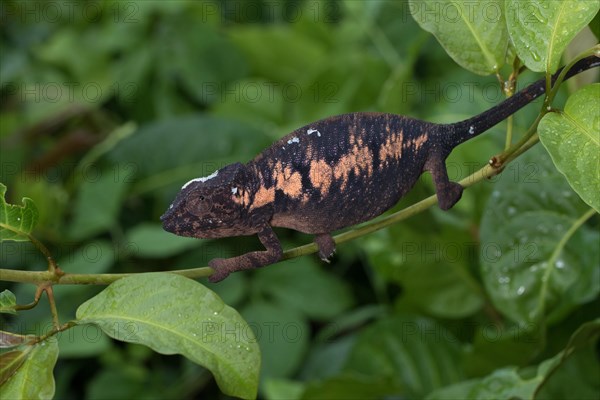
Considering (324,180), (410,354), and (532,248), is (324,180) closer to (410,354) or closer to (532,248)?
(532,248)

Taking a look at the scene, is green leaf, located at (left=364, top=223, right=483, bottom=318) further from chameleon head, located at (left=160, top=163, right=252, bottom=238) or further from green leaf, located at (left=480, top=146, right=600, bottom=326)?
chameleon head, located at (left=160, top=163, right=252, bottom=238)

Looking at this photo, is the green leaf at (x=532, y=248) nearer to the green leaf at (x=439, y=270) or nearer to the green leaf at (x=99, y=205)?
the green leaf at (x=439, y=270)

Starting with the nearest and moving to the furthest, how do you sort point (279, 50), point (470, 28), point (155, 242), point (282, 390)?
1. point (470, 28)
2. point (282, 390)
3. point (155, 242)
4. point (279, 50)

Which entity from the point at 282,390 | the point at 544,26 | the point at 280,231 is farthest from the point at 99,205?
the point at 544,26

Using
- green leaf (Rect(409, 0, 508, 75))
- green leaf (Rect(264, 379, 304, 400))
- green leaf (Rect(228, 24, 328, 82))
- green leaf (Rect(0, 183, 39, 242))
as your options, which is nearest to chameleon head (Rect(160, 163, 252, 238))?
green leaf (Rect(0, 183, 39, 242))

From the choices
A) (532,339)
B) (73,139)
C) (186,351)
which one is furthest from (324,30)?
(186,351)

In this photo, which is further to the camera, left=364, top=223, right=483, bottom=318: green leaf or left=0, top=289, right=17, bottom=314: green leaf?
left=364, top=223, right=483, bottom=318: green leaf
